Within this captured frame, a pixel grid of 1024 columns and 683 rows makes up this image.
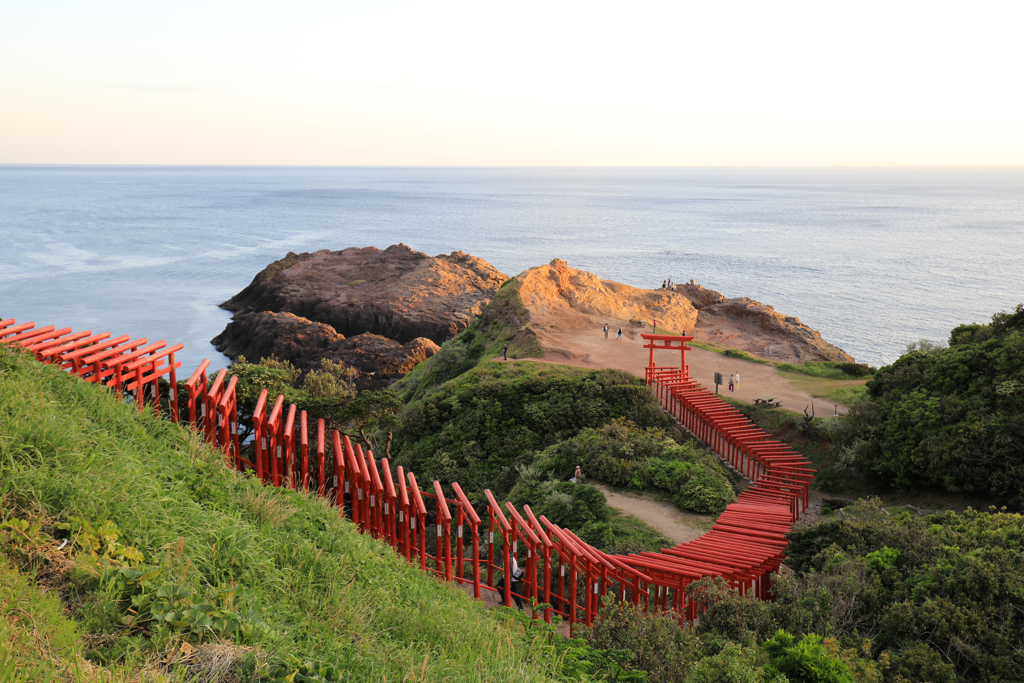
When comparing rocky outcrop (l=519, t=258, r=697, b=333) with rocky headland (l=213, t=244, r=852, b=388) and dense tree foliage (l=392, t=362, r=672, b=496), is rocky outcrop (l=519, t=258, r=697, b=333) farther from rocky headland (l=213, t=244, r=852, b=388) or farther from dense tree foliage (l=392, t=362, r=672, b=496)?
dense tree foliage (l=392, t=362, r=672, b=496)

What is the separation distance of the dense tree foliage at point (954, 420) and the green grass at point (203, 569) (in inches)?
550

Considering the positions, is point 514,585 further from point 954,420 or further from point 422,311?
point 422,311

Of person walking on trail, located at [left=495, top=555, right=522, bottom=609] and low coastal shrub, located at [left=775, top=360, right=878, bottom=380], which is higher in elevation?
person walking on trail, located at [left=495, top=555, right=522, bottom=609]

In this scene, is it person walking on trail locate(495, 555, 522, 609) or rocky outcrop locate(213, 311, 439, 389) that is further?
rocky outcrop locate(213, 311, 439, 389)

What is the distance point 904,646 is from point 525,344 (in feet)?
83.2

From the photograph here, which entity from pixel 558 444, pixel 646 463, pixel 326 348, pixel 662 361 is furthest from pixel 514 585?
pixel 326 348

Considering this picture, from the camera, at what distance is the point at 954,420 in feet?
62.2

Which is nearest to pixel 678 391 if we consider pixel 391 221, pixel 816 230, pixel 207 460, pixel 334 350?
pixel 207 460

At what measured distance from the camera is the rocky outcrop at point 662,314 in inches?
1540

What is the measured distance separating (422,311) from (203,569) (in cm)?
5477

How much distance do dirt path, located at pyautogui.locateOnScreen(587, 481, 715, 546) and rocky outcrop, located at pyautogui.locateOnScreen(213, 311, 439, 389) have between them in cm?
3088

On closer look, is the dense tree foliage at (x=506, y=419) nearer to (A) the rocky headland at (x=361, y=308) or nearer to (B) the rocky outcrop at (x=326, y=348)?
(B) the rocky outcrop at (x=326, y=348)

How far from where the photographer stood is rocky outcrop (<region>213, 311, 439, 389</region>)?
49656 millimetres

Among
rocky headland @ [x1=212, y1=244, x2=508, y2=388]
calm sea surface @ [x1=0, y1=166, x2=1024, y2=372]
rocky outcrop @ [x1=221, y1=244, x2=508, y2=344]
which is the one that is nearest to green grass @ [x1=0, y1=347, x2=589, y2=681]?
rocky headland @ [x1=212, y1=244, x2=508, y2=388]
